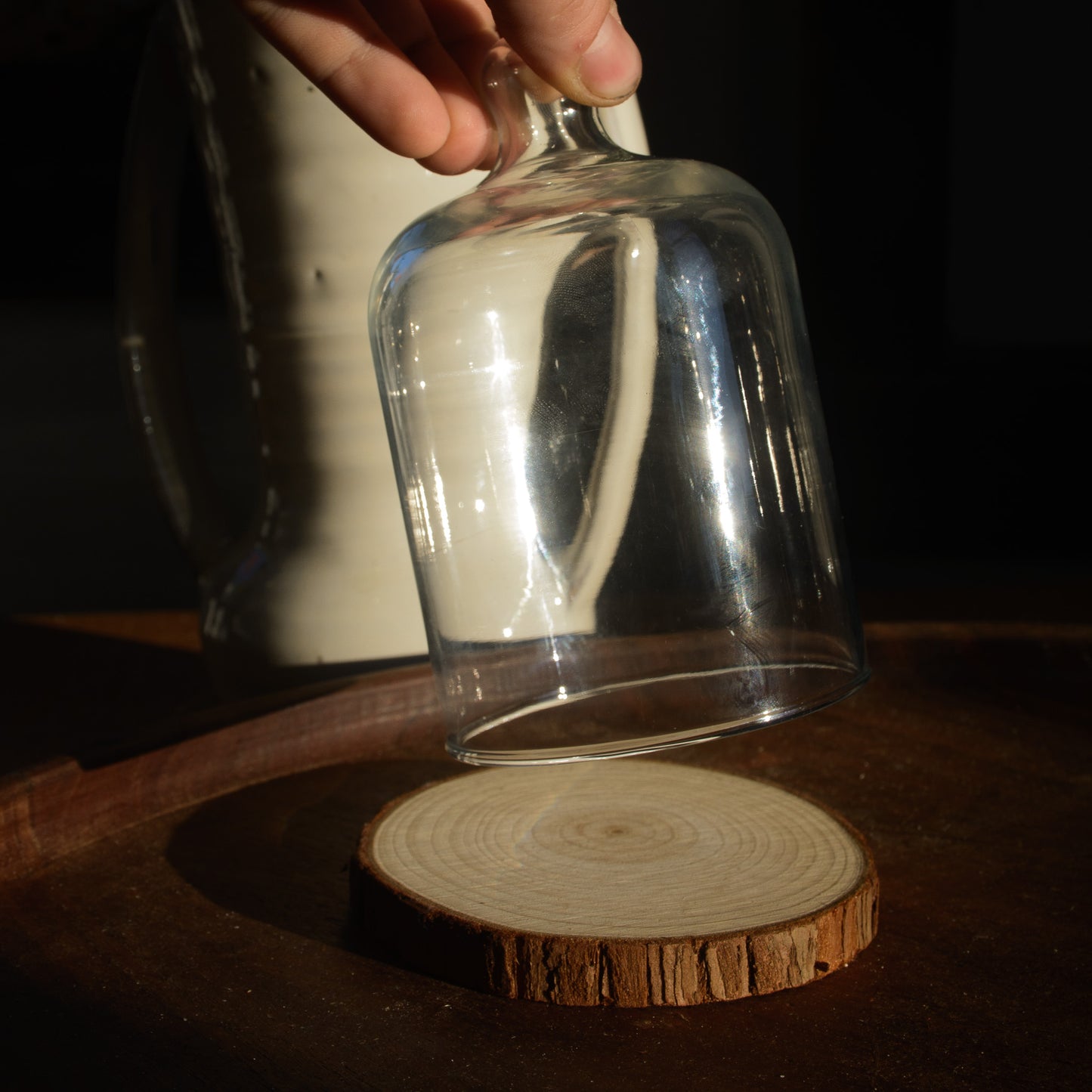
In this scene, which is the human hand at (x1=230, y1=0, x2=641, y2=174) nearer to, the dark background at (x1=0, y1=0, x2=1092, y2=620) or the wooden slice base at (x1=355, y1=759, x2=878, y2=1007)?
the wooden slice base at (x1=355, y1=759, x2=878, y2=1007)

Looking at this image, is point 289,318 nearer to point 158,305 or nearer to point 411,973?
point 158,305

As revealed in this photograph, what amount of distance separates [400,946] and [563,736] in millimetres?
102

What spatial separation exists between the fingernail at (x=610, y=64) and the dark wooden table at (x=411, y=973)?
255 mm

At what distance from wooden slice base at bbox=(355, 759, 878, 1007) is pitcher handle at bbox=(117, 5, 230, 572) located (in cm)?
28

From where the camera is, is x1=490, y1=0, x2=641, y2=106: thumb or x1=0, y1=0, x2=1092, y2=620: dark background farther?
x1=0, y1=0, x2=1092, y2=620: dark background

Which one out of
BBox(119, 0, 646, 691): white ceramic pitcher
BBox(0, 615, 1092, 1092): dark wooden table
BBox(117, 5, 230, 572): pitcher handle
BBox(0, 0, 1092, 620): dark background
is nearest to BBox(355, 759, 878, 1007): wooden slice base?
BBox(0, 615, 1092, 1092): dark wooden table

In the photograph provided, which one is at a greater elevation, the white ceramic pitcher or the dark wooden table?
the white ceramic pitcher

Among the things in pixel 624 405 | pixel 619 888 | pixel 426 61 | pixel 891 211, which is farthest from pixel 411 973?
pixel 891 211

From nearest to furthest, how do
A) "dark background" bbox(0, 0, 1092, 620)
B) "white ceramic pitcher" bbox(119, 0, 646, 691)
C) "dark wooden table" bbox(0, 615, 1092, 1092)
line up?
"dark wooden table" bbox(0, 615, 1092, 1092), "white ceramic pitcher" bbox(119, 0, 646, 691), "dark background" bbox(0, 0, 1092, 620)

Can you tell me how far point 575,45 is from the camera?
34 cm

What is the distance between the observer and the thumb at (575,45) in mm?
329

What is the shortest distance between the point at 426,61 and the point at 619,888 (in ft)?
0.98

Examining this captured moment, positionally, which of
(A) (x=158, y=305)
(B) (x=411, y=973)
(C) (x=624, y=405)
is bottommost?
(B) (x=411, y=973)

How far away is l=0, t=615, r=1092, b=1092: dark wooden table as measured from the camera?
0.96 feet
